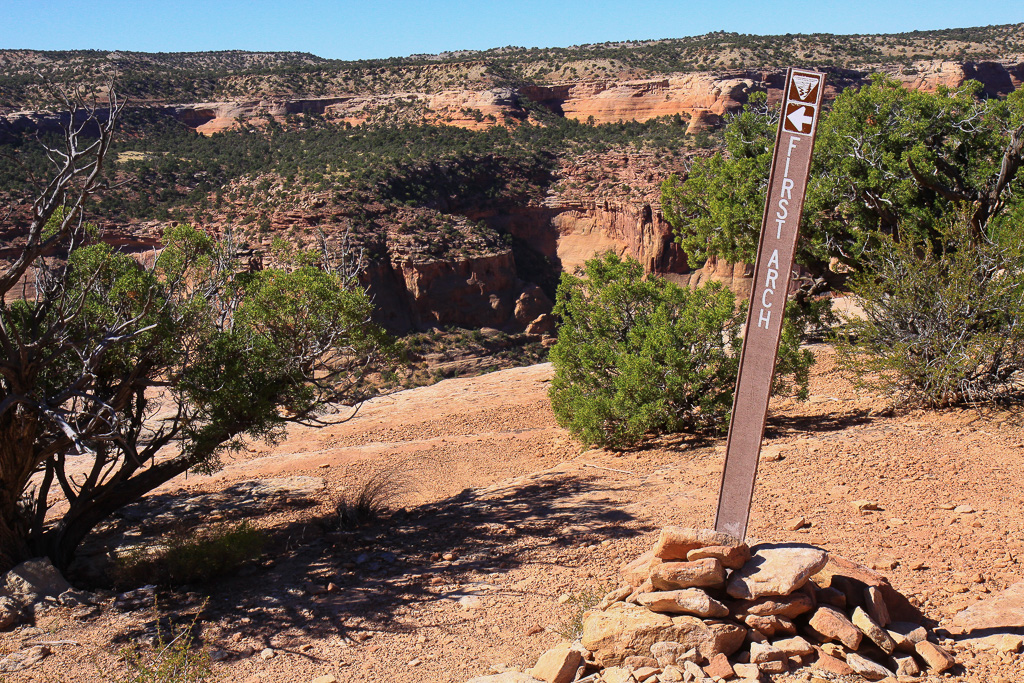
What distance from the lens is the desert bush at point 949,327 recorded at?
8.89 metres

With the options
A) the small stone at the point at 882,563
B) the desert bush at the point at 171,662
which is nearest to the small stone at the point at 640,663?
the small stone at the point at 882,563

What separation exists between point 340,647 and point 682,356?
5522mm

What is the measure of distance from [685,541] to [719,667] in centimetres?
81

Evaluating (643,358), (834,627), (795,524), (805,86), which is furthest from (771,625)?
(643,358)

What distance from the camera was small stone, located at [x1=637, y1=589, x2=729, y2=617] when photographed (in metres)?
4.44

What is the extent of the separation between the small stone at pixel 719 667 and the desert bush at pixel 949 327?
595cm

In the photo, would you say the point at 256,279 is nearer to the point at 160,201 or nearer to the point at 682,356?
the point at 682,356

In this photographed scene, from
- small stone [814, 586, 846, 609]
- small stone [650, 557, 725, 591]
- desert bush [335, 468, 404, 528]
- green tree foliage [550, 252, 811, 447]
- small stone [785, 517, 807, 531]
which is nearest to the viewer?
small stone [650, 557, 725, 591]

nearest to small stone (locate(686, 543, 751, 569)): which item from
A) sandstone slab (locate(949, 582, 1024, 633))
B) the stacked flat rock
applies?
the stacked flat rock

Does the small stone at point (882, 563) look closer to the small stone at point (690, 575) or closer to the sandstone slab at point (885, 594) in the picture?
the sandstone slab at point (885, 594)

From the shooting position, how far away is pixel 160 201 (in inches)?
1551

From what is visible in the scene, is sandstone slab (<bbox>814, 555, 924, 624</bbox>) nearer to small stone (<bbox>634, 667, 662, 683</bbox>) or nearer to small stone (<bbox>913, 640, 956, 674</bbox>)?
small stone (<bbox>913, 640, 956, 674</bbox>)

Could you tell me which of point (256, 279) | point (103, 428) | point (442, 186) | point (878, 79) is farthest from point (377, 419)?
point (442, 186)

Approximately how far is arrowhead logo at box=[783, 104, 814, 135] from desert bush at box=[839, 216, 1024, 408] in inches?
201
